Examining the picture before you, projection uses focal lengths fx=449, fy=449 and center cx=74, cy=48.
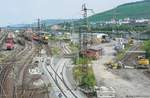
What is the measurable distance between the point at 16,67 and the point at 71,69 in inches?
266

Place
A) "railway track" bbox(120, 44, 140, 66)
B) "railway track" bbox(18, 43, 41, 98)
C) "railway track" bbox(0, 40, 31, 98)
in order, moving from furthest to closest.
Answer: "railway track" bbox(120, 44, 140, 66) < "railway track" bbox(0, 40, 31, 98) < "railway track" bbox(18, 43, 41, 98)

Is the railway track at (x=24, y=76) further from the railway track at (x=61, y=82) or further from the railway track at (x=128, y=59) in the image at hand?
the railway track at (x=128, y=59)

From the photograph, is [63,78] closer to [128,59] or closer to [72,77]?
[72,77]

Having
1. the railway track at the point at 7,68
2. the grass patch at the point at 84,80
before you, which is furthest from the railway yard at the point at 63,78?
the grass patch at the point at 84,80

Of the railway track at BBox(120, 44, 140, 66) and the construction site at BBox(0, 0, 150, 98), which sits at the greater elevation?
the construction site at BBox(0, 0, 150, 98)

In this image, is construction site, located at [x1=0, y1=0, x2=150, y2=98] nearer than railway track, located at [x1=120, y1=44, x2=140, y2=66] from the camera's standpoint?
Yes

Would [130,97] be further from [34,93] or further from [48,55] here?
[48,55]

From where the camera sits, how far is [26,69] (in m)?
48.9

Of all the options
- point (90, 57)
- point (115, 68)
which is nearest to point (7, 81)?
point (115, 68)

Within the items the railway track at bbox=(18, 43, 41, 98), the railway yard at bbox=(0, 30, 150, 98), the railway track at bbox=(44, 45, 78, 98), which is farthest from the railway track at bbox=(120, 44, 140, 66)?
the railway track at bbox=(18, 43, 41, 98)

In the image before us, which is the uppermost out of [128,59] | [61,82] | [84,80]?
[84,80]

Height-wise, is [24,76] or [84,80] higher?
[84,80]

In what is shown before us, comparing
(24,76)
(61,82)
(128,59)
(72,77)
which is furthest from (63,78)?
(128,59)

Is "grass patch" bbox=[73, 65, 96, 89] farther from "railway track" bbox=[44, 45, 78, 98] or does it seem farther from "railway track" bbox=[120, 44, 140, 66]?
"railway track" bbox=[120, 44, 140, 66]
